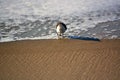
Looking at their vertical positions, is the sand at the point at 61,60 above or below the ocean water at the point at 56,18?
below

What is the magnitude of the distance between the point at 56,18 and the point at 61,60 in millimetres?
4586

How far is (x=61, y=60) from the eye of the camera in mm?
5871

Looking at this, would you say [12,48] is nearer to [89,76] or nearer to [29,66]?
[29,66]

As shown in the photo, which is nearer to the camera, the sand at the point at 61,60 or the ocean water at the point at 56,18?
the sand at the point at 61,60

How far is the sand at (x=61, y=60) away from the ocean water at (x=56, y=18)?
1.04 metres

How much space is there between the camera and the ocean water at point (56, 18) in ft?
26.8

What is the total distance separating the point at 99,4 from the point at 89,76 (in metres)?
7.61

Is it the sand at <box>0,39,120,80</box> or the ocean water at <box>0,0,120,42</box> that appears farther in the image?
the ocean water at <box>0,0,120,42</box>

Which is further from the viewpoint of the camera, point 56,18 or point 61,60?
point 56,18

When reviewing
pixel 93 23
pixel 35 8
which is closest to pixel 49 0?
pixel 35 8

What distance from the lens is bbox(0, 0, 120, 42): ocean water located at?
26.8ft

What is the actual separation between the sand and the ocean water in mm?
1042

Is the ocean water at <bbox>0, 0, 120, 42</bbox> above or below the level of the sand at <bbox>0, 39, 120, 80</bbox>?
above

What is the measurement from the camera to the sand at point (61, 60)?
5277 millimetres
